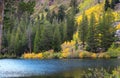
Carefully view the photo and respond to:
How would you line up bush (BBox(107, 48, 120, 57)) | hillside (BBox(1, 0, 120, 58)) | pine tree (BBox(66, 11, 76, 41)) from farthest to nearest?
pine tree (BBox(66, 11, 76, 41)), hillside (BBox(1, 0, 120, 58)), bush (BBox(107, 48, 120, 57))

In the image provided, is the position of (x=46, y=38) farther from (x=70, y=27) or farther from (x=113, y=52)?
(x=113, y=52)

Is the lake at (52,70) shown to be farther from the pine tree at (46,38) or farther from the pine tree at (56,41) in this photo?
the pine tree at (46,38)

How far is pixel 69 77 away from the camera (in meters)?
55.8

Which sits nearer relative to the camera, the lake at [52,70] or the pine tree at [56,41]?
the lake at [52,70]

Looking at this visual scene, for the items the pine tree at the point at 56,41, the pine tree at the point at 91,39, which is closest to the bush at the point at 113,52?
the pine tree at the point at 91,39

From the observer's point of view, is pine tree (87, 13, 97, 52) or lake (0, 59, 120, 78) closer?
lake (0, 59, 120, 78)

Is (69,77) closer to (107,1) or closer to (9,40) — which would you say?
(9,40)

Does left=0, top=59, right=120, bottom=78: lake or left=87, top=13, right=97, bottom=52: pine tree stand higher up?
→ left=0, top=59, right=120, bottom=78: lake

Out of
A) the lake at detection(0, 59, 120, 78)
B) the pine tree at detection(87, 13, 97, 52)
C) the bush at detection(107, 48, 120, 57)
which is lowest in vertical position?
the bush at detection(107, 48, 120, 57)

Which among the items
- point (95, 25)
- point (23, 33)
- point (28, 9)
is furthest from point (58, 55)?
point (28, 9)

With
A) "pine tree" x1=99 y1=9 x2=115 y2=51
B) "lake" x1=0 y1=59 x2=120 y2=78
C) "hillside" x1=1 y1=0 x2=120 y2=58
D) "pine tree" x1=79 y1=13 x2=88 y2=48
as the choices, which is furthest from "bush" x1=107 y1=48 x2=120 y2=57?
"lake" x1=0 y1=59 x2=120 y2=78

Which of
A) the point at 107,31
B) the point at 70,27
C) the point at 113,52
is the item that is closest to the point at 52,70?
the point at 113,52

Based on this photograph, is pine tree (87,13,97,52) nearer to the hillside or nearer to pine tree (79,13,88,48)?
the hillside

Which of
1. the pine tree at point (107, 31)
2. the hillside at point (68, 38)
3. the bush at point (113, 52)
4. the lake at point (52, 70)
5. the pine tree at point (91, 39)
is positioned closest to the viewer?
the lake at point (52, 70)
